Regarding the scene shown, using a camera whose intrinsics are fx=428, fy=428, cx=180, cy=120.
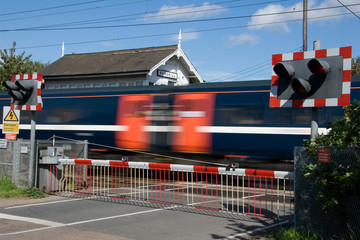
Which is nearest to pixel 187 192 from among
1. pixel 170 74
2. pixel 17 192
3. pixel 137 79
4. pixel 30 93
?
pixel 17 192

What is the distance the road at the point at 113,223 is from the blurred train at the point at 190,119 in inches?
266

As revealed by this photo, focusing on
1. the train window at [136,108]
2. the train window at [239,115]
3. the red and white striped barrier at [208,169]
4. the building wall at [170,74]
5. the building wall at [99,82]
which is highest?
the building wall at [170,74]

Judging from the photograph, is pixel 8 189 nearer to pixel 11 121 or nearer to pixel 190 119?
pixel 11 121

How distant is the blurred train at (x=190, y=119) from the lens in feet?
48.2

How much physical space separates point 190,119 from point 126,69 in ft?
43.8

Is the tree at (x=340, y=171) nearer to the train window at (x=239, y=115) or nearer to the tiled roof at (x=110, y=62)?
the train window at (x=239, y=115)

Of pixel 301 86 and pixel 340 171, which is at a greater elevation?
pixel 301 86

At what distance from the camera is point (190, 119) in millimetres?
16297

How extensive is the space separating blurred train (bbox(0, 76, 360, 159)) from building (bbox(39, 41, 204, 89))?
8.93 meters

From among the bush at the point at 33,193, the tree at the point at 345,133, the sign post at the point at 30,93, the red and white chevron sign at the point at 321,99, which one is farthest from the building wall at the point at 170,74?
the tree at the point at 345,133

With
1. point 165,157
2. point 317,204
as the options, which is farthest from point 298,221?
point 165,157

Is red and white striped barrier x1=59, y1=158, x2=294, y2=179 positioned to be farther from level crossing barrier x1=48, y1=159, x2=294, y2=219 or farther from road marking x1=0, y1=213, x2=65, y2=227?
road marking x1=0, y1=213, x2=65, y2=227

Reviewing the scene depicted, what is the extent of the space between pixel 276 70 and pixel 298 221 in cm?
237

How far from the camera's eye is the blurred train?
578 inches
